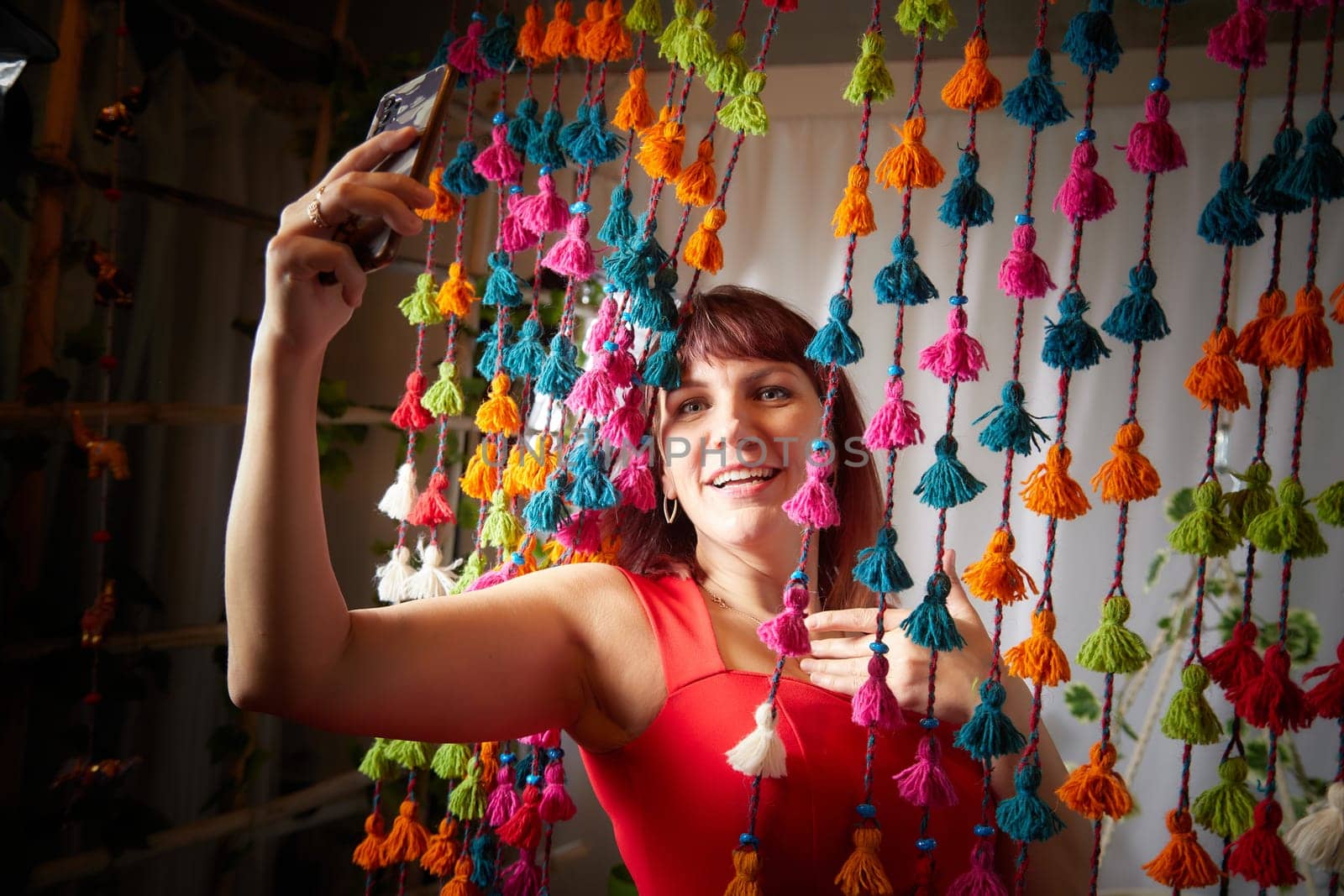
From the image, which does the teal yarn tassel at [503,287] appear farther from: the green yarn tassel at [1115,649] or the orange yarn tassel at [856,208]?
the green yarn tassel at [1115,649]

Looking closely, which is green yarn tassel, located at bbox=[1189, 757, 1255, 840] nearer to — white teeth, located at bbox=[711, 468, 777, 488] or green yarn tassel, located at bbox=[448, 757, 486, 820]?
white teeth, located at bbox=[711, 468, 777, 488]

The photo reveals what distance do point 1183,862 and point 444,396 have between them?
3.07ft

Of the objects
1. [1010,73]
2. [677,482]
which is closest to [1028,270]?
[677,482]

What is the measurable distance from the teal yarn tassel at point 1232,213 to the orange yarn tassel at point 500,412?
75 cm

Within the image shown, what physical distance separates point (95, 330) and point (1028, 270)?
1.62 metres

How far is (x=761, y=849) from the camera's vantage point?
0.97 m

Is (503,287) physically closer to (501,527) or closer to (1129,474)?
(501,527)

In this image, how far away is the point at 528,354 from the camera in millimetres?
1091

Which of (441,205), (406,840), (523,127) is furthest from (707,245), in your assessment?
(406,840)

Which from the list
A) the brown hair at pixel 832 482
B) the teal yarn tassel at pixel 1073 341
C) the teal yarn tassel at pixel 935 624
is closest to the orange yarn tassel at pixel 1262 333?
the teal yarn tassel at pixel 1073 341

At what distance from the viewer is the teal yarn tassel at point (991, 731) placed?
84 centimetres

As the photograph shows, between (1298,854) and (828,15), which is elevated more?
(828,15)

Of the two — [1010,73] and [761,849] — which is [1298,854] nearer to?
[761,849]

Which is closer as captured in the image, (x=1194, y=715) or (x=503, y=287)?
(x=1194, y=715)
